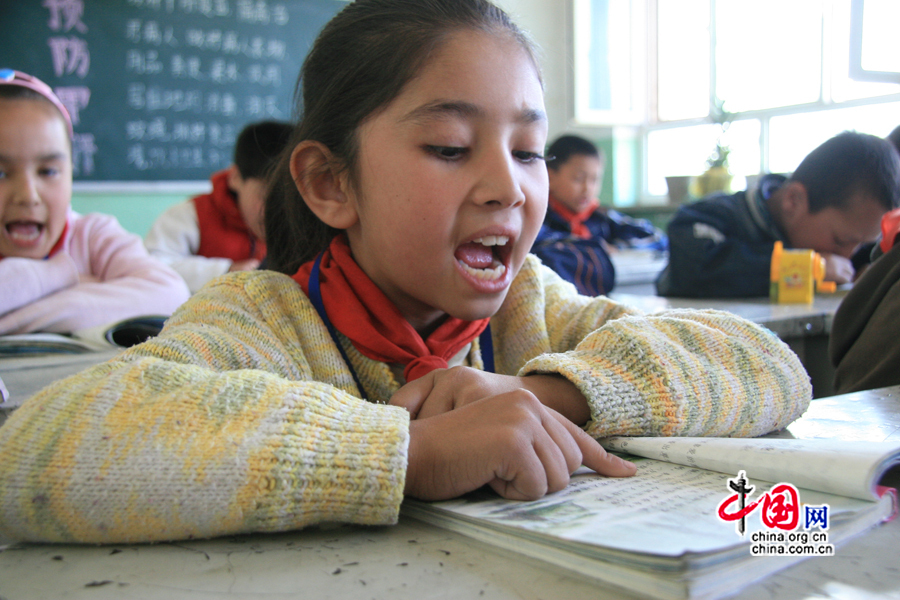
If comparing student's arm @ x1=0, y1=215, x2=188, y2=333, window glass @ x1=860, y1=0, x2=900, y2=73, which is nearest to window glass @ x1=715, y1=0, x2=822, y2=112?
window glass @ x1=860, y1=0, x2=900, y2=73

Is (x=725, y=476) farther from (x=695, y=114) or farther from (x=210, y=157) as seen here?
(x=695, y=114)

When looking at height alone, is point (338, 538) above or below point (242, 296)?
below

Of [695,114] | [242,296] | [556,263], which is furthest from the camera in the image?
[695,114]

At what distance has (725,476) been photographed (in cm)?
57

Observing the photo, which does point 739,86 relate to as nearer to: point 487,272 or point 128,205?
point 128,205

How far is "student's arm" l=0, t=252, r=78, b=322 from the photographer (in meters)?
1.57

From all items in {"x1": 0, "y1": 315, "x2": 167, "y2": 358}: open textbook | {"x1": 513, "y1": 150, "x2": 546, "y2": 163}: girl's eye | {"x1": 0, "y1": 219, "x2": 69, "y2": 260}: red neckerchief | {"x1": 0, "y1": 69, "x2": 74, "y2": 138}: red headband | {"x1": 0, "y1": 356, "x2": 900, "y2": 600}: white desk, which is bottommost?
{"x1": 0, "y1": 315, "x2": 167, "y2": 358}: open textbook

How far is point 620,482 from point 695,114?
513 cm

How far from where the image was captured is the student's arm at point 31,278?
62.0 inches

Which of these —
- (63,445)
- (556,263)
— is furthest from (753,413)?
(556,263)

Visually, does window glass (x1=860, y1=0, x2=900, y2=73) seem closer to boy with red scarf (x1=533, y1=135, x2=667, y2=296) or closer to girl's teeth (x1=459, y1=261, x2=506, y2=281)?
girl's teeth (x1=459, y1=261, x2=506, y2=281)

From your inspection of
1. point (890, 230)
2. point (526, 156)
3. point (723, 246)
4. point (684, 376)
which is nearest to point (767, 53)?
point (723, 246)

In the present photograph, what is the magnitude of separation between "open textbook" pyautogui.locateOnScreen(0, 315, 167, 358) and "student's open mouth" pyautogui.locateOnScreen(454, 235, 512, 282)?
799 millimetres

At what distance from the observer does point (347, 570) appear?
44 cm
